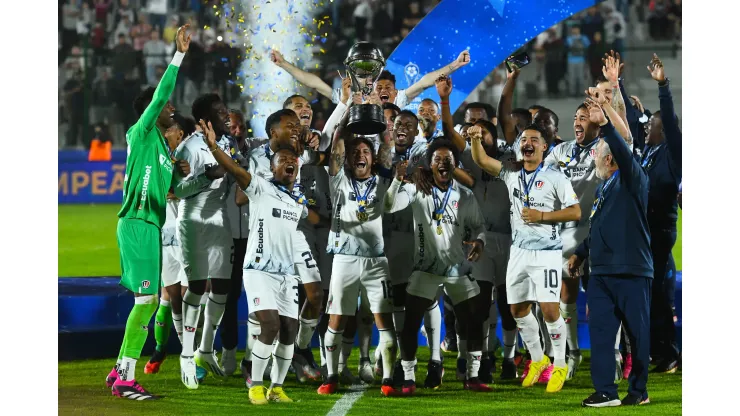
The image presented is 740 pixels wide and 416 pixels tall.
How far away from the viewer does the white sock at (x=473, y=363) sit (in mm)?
6281

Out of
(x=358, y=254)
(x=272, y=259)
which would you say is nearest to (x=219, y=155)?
(x=272, y=259)

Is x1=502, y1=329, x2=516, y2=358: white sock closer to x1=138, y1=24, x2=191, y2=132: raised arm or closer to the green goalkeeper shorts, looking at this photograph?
the green goalkeeper shorts

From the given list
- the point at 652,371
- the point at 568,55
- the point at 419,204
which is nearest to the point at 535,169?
the point at 419,204

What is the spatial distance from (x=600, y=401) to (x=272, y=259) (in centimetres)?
181

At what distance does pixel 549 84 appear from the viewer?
13.4 metres

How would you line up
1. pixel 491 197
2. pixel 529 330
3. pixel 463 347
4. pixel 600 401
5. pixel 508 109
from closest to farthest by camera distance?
pixel 600 401 → pixel 529 330 → pixel 463 347 → pixel 491 197 → pixel 508 109

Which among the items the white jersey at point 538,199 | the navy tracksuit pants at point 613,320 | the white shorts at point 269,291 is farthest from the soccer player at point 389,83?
the navy tracksuit pants at point 613,320

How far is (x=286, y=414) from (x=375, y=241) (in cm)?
111

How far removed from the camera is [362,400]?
240 inches

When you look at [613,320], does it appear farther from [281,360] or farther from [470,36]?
[470,36]

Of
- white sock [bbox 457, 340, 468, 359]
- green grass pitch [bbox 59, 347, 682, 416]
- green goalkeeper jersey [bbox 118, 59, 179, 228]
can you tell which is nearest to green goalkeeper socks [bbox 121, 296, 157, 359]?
green grass pitch [bbox 59, 347, 682, 416]

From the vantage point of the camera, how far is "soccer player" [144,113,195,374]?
6.91 m

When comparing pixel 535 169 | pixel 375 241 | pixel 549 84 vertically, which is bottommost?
pixel 375 241

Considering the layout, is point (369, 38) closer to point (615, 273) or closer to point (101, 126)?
point (101, 126)
